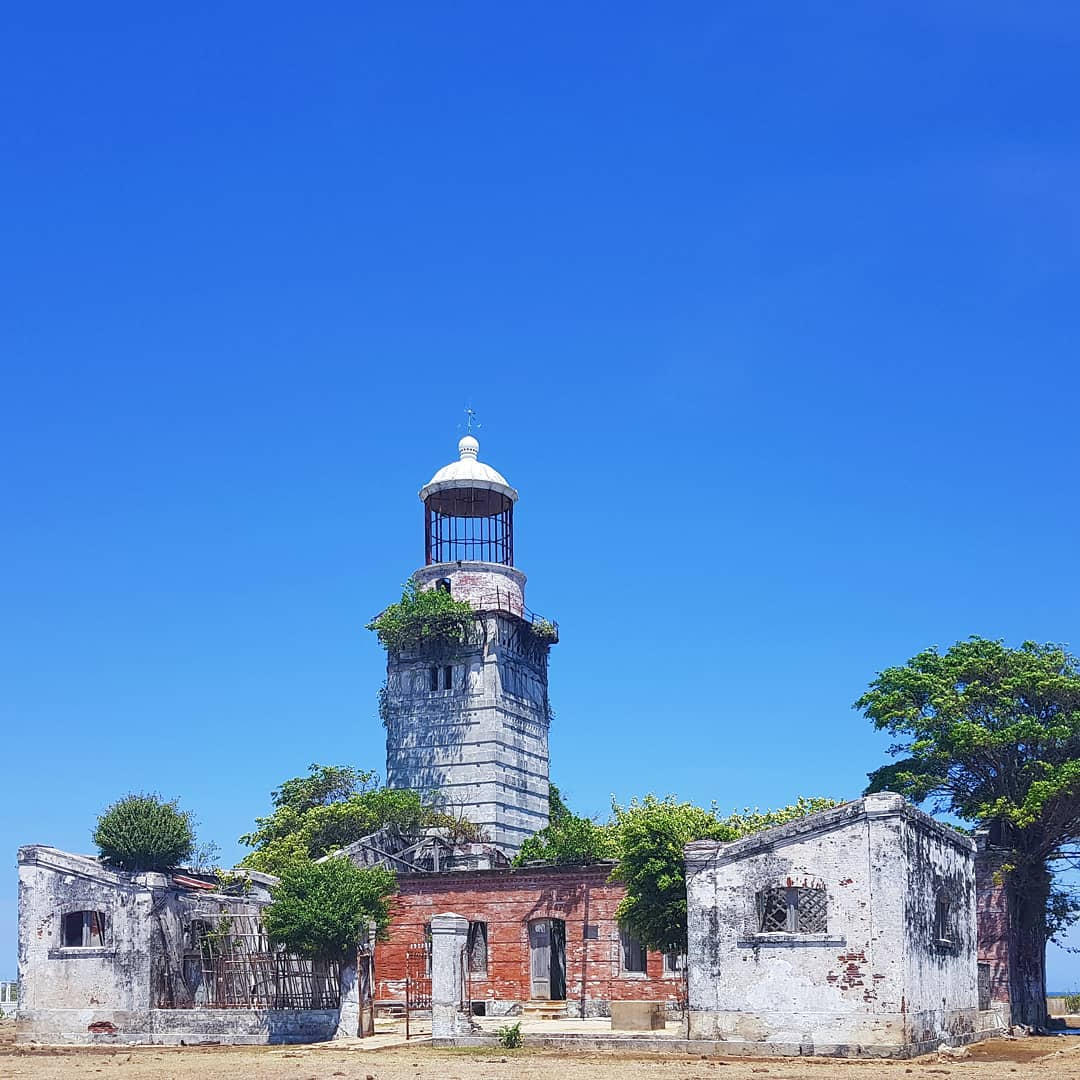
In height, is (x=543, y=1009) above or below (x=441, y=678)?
below

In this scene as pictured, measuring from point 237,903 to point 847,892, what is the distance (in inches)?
693

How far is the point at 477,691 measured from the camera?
185 ft

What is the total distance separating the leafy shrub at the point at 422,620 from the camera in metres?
56.6

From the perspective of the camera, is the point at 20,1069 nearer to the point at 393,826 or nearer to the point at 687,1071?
the point at 687,1071

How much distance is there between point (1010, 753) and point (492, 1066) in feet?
74.1

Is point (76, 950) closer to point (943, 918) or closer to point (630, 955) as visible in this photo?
point (630, 955)

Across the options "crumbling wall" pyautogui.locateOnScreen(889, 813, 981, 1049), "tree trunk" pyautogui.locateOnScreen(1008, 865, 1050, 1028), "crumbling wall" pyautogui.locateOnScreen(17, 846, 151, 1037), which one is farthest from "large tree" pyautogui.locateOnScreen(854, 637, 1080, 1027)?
"crumbling wall" pyautogui.locateOnScreen(17, 846, 151, 1037)

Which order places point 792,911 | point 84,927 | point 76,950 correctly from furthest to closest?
point 84,927, point 76,950, point 792,911

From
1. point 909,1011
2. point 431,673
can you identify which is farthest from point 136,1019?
point 431,673

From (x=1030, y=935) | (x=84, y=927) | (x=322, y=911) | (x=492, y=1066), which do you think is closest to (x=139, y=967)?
(x=84, y=927)

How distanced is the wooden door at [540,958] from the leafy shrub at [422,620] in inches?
633

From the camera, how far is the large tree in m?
42.8

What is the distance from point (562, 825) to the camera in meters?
46.7

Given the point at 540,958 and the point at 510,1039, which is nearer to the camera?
the point at 510,1039
